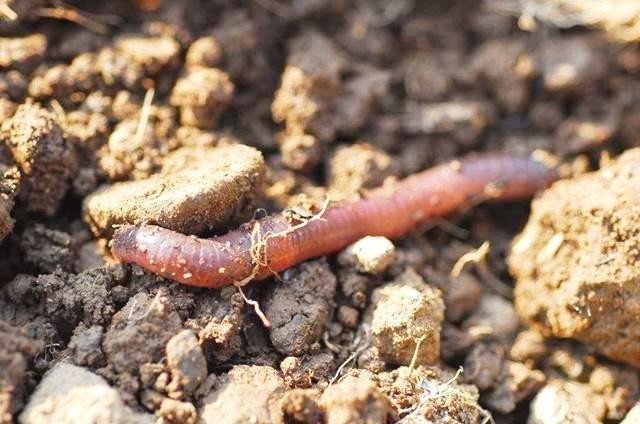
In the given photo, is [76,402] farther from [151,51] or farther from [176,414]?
[151,51]

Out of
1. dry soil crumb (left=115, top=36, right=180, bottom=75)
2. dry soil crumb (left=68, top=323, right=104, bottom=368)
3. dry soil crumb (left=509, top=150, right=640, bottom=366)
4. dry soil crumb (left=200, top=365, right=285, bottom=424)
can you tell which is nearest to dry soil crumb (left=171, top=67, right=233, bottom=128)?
dry soil crumb (left=115, top=36, right=180, bottom=75)

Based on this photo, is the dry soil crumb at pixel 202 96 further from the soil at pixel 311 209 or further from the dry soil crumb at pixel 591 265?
the dry soil crumb at pixel 591 265

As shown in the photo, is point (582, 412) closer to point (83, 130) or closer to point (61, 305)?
point (61, 305)

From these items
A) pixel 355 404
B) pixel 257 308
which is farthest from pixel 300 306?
pixel 355 404

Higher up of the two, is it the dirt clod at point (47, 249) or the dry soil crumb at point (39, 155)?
the dry soil crumb at point (39, 155)

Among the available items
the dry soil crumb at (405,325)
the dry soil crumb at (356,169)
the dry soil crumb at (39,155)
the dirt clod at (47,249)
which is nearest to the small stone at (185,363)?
the dirt clod at (47,249)

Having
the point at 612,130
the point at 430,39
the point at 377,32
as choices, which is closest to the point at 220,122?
the point at 377,32

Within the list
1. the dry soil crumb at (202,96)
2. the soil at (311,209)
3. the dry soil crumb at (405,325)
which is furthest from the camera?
the dry soil crumb at (202,96)

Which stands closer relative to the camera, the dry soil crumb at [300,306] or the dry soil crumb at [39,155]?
the dry soil crumb at [300,306]
